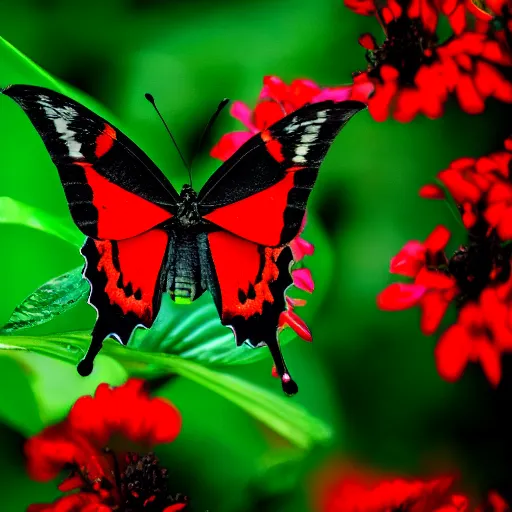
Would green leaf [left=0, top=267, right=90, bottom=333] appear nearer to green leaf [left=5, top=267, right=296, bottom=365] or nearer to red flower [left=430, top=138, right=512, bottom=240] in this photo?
green leaf [left=5, top=267, right=296, bottom=365]

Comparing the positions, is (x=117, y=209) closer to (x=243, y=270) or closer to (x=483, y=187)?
(x=243, y=270)

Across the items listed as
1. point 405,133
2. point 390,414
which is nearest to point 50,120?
point 405,133

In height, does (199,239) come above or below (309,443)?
above

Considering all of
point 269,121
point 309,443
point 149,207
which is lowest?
point 309,443

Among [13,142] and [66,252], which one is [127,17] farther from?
[66,252]

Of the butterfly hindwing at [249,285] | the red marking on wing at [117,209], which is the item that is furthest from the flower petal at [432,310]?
the red marking on wing at [117,209]

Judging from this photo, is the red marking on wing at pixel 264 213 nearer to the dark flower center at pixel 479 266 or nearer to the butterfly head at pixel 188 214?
the butterfly head at pixel 188 214

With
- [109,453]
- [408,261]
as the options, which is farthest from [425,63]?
[109,453]
